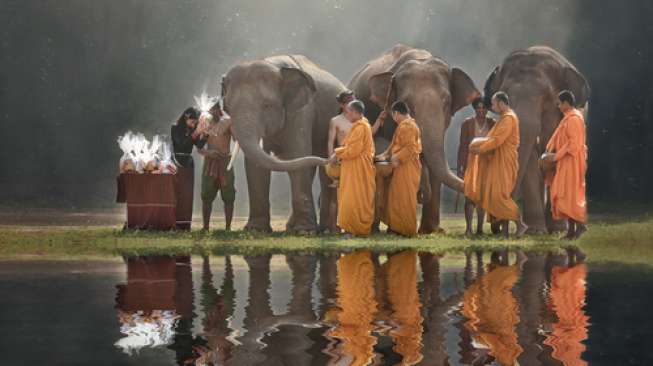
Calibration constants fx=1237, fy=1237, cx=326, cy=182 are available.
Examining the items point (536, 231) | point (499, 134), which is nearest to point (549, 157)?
A: point (499, 134)

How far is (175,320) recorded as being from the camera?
7.10m

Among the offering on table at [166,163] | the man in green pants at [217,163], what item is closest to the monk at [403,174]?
the man in green pants at [217,163]

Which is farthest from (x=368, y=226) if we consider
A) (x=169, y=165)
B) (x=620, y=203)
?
(x=620, y=203)

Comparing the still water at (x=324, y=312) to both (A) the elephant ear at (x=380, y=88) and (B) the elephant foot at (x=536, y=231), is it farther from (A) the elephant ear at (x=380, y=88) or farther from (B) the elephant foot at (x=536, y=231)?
(A) the elephant ear at (x=380, y=88)

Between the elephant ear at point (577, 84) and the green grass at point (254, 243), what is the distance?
187 centimetres

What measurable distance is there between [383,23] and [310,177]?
646 inches

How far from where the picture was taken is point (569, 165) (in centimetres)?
1554

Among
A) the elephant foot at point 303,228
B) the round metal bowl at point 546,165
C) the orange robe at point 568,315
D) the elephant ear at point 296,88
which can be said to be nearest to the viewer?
the orange robe at point 568,315

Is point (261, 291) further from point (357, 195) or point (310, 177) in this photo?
point (310, 177)

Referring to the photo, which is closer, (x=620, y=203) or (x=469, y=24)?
(x=620, y=203)

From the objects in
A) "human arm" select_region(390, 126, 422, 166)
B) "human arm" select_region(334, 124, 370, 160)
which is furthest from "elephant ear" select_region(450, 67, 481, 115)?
"human arm" select_region(334, 124, 370, 160)

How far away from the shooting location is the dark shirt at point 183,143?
1692cm

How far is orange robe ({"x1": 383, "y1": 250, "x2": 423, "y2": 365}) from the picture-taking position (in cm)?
599

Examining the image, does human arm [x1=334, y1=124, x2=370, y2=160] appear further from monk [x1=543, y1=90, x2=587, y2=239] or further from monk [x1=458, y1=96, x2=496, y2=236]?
monk [x1=543, y1=90, x2=587, y2=239]
